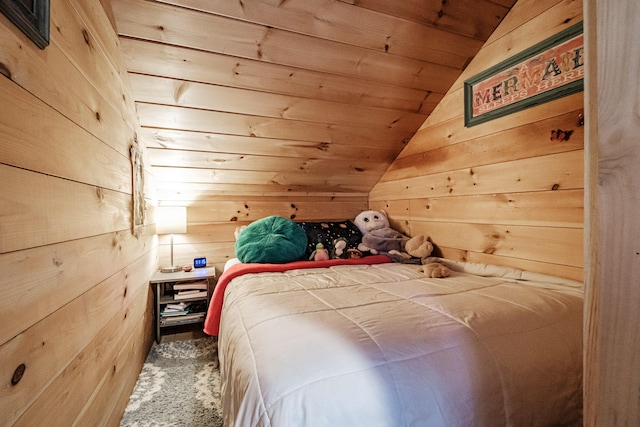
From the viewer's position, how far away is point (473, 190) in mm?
2025

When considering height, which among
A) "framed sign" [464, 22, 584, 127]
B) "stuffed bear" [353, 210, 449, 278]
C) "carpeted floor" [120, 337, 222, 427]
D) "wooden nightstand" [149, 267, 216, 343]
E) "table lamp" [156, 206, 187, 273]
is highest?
"framed sign" [464, 22, 584, 127]

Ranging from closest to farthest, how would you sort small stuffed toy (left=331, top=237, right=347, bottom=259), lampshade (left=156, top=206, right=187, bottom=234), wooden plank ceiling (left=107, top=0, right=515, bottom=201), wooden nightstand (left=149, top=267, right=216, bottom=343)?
wooden plank ceiling (left=107, top=0, right=515, bottom=201) < wooden nightstand (left=149, top=267, right=216, bottom=343) < lampshade (left=156, top=206, right=187, bottom=234) < small stuffed toy (left=331, top=237, right=347, bottom=259)

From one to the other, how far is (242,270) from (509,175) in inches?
67.9

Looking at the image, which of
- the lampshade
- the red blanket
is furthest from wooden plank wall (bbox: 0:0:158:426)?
the lampshade

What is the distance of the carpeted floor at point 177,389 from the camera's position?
1414 millimetres

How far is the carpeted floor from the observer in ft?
4.64

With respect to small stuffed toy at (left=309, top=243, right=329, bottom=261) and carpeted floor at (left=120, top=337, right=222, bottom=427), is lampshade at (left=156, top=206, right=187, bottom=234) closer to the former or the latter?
carpeted floor at (left=120, top=337, right=222, bottom=427)

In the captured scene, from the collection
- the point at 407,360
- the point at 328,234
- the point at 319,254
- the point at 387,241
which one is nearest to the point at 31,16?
the point at 407,360

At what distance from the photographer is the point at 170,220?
238cm

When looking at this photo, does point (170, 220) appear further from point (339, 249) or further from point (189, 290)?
point (339, 249)

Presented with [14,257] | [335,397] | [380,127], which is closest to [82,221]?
[14,257]

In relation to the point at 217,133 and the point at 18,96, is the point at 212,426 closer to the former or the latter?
the point at 18,96

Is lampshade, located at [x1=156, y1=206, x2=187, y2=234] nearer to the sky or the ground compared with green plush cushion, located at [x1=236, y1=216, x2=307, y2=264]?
nearer to the sky

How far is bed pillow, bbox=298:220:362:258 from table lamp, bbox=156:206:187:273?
94 cm
